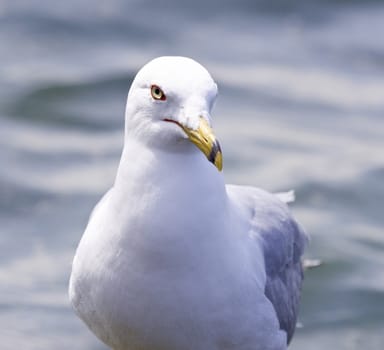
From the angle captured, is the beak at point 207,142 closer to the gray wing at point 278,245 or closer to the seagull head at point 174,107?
the seagull head at point 174,107

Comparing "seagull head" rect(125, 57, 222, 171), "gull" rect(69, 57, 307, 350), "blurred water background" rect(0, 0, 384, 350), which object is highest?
"blurred water background" rect(0, 0, 384, 350)

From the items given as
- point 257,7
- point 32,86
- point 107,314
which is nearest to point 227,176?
point 32,86

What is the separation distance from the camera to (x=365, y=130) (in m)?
8.04

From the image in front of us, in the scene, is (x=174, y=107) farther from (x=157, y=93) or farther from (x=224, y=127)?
(x=224, y=127)

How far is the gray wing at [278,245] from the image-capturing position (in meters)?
4.75

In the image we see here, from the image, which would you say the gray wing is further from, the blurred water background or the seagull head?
the blurred water background

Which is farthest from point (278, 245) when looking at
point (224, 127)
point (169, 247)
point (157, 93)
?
point (224, 127)

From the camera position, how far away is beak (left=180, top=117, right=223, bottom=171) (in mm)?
3861

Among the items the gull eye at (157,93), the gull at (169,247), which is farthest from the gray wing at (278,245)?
the gull eye at (157,93)

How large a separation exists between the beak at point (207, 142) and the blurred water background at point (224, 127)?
7.26ft

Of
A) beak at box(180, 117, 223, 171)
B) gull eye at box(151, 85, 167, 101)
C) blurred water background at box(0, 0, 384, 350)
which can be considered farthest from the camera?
blurred water background at box(0, 0, 384, 350)

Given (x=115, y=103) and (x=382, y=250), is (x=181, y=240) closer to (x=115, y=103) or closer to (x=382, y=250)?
(x=382, y=250)

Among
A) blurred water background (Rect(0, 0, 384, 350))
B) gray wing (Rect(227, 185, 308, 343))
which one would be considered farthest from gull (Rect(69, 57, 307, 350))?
blurred water background (Rect(0, 0, 384, 350))

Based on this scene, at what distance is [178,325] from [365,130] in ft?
13.0
